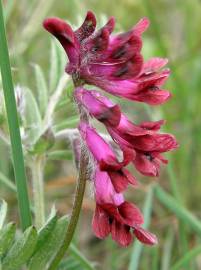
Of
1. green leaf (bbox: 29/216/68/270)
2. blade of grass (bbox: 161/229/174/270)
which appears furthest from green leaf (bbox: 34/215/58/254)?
blade of grass (bbox: 161/229/174/270)

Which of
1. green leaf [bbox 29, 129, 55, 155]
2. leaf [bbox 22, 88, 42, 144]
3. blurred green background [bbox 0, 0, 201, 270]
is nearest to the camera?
green leaf [bbox 29, 129, 55, 155]

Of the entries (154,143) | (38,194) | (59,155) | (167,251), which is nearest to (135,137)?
(154,143)

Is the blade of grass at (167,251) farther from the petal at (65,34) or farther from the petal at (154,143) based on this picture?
the petal at (65,34)

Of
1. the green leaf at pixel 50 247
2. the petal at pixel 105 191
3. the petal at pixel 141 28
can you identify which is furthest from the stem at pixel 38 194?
the petal at pixel 141 28

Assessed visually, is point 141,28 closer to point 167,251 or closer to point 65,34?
point 65,34

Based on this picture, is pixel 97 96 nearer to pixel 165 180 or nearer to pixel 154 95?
pixel 154 95

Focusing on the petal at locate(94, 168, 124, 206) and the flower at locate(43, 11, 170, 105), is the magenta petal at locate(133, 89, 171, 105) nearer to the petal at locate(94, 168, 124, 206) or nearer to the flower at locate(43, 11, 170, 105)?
the flower at locate(43, 11, 170, 105)
